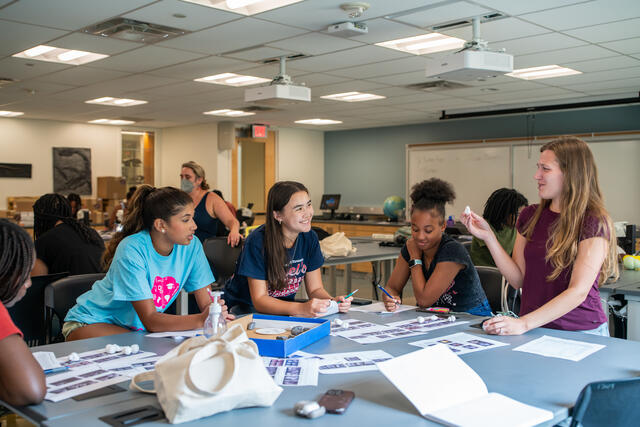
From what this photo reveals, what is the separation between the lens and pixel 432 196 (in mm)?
3043

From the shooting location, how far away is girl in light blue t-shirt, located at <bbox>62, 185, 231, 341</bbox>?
7.68 ft

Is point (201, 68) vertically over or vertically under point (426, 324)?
over

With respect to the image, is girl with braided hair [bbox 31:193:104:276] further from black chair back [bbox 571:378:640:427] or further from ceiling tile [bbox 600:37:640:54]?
ceiling tile [bbox 600:37:640:54]

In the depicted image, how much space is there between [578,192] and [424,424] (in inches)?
50.2

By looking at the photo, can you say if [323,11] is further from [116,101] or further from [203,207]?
[116,101]

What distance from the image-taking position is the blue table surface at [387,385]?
4.66ft

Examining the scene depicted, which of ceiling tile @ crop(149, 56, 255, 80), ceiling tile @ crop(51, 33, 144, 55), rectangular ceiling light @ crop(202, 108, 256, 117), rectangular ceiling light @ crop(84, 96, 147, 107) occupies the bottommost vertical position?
rectangular ceiling light @ crop(202, 108, 256, 117)

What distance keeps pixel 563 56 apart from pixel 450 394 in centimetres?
461

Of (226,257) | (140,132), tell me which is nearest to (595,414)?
(226,257)

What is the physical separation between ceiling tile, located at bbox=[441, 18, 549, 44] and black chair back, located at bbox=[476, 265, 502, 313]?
1961 millimetres

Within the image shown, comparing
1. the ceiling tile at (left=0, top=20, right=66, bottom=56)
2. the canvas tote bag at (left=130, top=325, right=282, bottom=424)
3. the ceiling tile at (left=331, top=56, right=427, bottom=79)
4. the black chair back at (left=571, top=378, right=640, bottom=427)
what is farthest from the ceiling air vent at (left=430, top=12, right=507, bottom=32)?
the canvas tote bag at (left=130, top=325, right=282, bottom=424)

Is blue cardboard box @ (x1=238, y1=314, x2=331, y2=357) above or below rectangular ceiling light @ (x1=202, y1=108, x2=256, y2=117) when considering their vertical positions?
below

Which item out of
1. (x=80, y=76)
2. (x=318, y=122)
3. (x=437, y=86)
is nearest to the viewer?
(x=80, y=76)

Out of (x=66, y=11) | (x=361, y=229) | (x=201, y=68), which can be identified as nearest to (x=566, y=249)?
(x=66, y=11)
